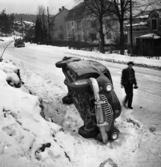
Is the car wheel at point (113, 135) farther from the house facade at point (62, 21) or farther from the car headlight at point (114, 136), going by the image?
the house facade at point (62, 21)

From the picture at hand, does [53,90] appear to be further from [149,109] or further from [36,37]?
[36,37]

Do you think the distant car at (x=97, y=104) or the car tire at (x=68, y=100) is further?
the car tire at (x=68, y=100)

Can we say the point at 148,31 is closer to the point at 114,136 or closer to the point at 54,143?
the point at 114,136

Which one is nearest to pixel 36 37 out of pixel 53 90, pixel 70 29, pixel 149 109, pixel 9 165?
pixel 70 29

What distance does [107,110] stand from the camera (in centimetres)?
488

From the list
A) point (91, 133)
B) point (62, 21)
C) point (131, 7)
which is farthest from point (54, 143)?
point (62, 21)

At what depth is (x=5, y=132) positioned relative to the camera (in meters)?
3.80

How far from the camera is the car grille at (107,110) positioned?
4.81 m

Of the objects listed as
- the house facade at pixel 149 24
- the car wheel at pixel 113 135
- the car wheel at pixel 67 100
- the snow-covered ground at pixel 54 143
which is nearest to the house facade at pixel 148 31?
the house facade at pixel 149 24

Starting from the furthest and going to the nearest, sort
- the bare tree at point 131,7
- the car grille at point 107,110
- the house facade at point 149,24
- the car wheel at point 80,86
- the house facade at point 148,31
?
1. the house facade at point 149,24
2. the house facade at point 148,31
3. the bare tree at point 131,7
4. the car grille at point 107,110
5. the car wheel at point 80,86

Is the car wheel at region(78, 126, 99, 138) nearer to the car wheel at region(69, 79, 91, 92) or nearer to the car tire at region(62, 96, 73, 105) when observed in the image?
the car wheel at region(69, 79, 91, 92)

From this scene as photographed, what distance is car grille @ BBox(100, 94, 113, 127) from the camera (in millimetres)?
4812

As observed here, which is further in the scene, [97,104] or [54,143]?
[97,104]

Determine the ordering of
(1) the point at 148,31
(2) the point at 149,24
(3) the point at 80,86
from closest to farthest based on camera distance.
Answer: (3) the point at 80,86, (2) the point at 149,24, (1) the point at 148,31
